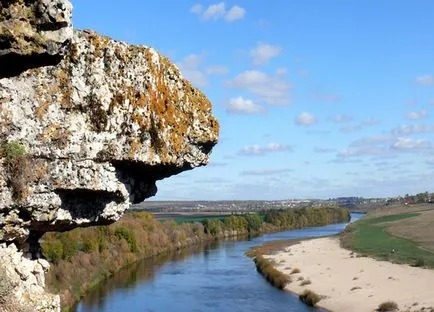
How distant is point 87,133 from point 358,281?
3313cm

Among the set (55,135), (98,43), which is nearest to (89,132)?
(55,135)

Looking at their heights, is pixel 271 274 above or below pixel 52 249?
below

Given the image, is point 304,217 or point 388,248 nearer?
point 388,248

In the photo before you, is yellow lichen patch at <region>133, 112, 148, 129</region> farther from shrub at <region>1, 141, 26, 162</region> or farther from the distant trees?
the distant trees

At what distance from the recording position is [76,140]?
215 inches

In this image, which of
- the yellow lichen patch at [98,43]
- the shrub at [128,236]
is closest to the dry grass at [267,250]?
the shrub at [128,236]

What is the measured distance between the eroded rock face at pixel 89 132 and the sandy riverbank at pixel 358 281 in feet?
79.1

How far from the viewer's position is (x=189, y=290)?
34938mm

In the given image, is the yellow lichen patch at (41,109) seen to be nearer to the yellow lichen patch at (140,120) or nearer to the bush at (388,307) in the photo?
the yellow lichen patch at (140,120)

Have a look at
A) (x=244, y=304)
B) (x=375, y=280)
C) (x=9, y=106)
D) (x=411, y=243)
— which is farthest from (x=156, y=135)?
(x=411, y=243)

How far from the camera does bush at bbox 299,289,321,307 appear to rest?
3087 centimetres

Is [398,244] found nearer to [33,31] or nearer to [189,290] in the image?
[189,290]

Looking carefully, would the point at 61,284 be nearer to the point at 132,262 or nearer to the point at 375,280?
the point at 132,262

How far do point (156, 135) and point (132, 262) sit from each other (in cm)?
4440
